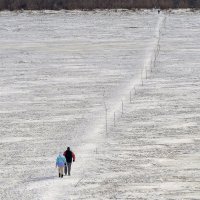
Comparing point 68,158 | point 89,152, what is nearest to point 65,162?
point 68,158

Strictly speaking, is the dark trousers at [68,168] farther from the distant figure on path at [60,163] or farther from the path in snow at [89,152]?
the distant figure on path at [60,163]

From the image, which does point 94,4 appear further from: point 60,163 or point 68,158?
point 60,163

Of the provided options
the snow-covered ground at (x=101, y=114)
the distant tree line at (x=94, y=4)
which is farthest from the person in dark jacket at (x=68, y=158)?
the distant tree line at (x=94, y=4)

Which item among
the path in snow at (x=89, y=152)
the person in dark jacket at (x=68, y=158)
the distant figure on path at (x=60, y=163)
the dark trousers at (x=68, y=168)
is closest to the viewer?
the path in snow at (x=89, y=152)

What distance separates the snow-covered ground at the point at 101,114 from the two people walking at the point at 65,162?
1.03 ft

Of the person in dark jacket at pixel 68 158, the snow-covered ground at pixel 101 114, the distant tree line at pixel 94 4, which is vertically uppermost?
the person in dark jacket at pixel 68 158

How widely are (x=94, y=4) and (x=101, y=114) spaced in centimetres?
7910

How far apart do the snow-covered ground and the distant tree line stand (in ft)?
118

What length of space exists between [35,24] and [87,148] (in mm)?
59833

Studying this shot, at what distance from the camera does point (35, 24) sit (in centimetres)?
8888

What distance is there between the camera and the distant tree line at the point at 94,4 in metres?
114

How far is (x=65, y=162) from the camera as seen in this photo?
25.8 metres

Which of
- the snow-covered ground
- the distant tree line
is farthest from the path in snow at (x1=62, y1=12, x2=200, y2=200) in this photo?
the distant tree line

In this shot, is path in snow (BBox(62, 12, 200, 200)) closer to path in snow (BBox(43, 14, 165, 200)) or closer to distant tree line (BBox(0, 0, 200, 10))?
path in snow (BBox(43, 14, 165, 200))
